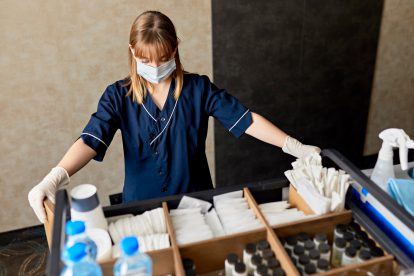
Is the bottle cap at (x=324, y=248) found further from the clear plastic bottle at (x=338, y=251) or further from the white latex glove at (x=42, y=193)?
the white latex glove at (x=42, y=193)

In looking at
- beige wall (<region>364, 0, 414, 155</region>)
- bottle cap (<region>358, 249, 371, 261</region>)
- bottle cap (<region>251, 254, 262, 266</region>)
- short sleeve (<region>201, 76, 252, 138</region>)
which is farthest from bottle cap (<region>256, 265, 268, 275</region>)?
beige wall (<region>364, 0, 414, 155</region>)

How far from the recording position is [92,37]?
90.4 inches

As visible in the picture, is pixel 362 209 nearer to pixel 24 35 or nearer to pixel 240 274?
pixel 240 274

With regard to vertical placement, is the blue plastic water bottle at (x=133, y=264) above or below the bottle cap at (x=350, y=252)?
above

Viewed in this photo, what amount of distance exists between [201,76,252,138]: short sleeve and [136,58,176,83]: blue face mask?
0.56ft

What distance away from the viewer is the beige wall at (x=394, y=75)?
2803mm

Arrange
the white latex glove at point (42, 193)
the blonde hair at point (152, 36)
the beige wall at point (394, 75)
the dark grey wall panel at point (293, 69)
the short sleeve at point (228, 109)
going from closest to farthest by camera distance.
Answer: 1. the white latex glove at point (42, 193)
2. the blonde hair at point (152, 36)
3. the short sleeve at point (228, 109)
4. the dark grey wall panel at point (293, 69)
5. the beige wall at point (394, 75)

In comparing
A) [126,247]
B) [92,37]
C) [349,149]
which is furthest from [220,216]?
A: [349,149]

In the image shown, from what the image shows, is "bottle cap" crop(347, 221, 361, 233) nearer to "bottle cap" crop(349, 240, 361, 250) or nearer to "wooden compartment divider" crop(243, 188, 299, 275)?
"bottle cap" crop(349, 240, 361, 250)

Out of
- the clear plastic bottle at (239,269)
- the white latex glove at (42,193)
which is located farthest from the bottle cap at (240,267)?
the white latex glove at (42,193)

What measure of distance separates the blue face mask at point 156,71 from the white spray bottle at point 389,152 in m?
0.80

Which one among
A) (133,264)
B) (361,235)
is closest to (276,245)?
(361,235)

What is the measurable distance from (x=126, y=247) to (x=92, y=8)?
5.67ft

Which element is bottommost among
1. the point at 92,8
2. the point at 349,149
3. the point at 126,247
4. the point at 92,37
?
the point at 349,149
